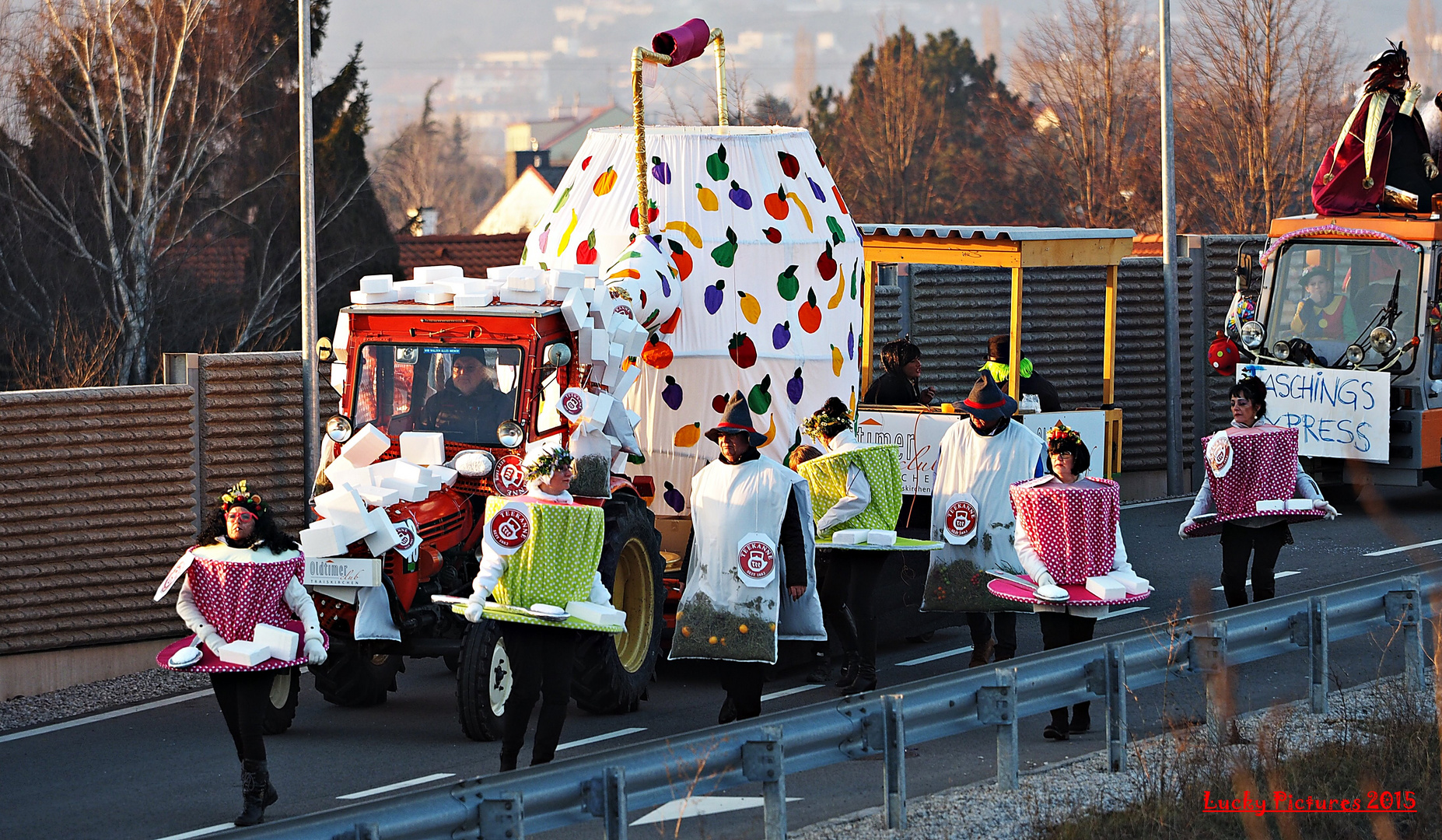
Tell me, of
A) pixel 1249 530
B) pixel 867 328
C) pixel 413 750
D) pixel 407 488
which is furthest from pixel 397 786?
pixel 867 328

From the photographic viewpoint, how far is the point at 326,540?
1030cm

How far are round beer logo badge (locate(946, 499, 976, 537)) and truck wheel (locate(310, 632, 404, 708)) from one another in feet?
11.4

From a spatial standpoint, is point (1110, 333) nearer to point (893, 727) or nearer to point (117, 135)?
point (893, 727)

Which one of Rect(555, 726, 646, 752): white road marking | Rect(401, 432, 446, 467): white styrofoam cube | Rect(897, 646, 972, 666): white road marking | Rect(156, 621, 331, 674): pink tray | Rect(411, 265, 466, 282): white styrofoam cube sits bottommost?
Rect(555, 726, 646, 752): white road marking

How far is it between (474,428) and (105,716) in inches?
122

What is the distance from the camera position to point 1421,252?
17922mm

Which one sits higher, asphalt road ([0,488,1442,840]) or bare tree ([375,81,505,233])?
bare tree ([375,81,505,233])

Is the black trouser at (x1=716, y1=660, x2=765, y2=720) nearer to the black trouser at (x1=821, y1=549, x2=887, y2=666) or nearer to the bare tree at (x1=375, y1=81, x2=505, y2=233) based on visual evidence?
the black trouser at (x1=821, y1=549, x2=887, y2=666)

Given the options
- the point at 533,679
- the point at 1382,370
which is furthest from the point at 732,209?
the point at 1382,370

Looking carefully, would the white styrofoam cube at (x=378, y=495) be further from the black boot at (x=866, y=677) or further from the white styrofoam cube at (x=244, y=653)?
the black boot at (x=866, y=677)

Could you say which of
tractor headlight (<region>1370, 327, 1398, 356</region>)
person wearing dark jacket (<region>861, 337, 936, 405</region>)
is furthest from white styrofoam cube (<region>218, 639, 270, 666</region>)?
tractor headlight (<region>1370, 327, 1398, 356</region>)

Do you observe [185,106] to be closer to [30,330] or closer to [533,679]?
[30,330]

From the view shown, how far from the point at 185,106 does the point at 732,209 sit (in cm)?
2060

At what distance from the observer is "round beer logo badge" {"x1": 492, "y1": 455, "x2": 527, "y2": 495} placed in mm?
11195
